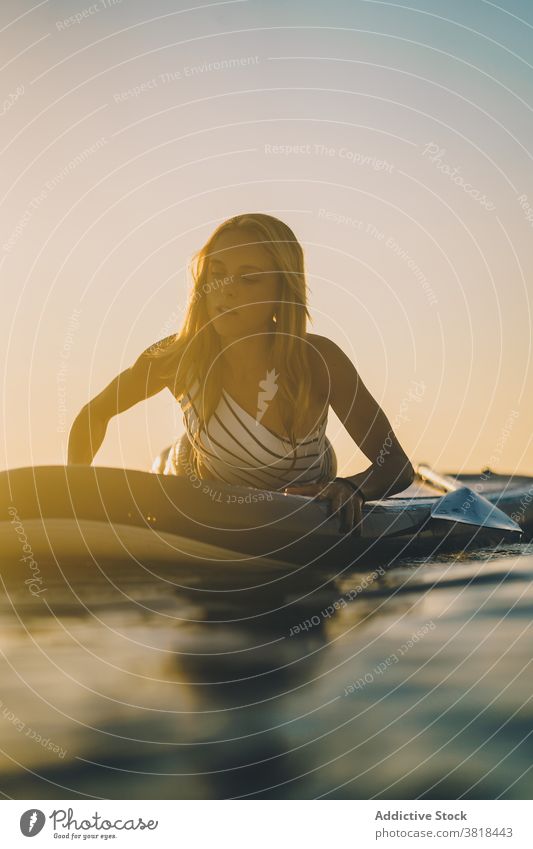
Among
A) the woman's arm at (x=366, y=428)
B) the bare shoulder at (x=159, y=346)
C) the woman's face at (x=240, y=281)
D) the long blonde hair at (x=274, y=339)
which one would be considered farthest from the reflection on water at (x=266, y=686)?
the woman's face at (x=240, y=281)

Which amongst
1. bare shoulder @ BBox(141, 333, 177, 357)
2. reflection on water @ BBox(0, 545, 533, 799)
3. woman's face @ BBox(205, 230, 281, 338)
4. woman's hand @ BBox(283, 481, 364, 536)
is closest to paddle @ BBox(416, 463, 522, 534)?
reflection on water @ BBox(0, 545, 533, 799)

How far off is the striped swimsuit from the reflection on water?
39 centimetres

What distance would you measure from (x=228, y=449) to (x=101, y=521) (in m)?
0.54

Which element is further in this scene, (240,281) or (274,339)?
(274,339)

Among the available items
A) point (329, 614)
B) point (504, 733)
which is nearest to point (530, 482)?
point (329, 614)

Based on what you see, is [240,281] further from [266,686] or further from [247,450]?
[266,686]

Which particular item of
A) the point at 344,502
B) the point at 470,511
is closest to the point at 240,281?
the point at 344,502

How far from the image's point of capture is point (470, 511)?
3572mm

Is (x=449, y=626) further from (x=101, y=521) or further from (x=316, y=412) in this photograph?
(x=101, y=521)

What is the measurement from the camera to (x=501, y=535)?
3736 mm

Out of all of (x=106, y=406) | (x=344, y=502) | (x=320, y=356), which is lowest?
(x=344, y=502)
